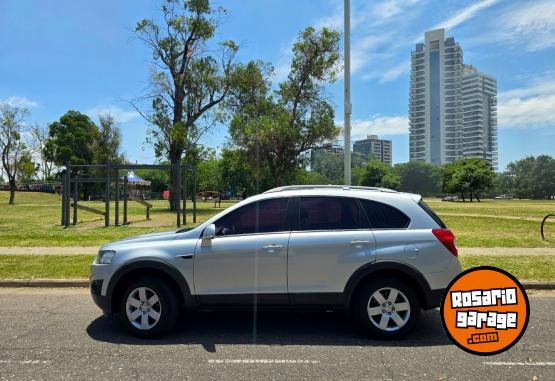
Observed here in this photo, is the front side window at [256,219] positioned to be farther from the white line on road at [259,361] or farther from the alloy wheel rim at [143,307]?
the white line on road at [259,361]

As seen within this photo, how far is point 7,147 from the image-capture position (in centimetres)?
4631

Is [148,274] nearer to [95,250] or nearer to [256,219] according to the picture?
[256,219]

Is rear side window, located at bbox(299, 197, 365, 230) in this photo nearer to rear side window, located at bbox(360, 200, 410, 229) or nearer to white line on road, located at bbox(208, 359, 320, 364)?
rear side window, located at bbox(360, 200, 410, 229)

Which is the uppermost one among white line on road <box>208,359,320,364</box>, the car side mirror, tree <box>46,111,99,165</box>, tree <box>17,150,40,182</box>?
tree <box>46,111,99,165</box>

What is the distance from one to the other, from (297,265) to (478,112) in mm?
143326

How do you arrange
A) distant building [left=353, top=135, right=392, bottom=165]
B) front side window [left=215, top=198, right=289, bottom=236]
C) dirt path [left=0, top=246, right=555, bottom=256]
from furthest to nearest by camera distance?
distant building [left=353, top=135, right=392, bottom=165]
dirt path [left=0, top=246, right=555, bottom=256]
front side window [left=215, top=198, right=289, bottom=236]

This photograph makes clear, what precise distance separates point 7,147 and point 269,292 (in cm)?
4897

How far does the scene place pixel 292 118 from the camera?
35406mm

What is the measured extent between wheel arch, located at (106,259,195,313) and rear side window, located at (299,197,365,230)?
5.12 ft

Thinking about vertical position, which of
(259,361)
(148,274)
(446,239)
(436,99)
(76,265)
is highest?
(436,99)

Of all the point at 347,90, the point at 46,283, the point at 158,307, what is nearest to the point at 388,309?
the point at 158,307

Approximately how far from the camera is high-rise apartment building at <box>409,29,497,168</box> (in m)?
118

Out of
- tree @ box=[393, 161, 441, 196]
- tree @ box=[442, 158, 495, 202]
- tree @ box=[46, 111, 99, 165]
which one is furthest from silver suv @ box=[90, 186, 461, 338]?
→ tree @ box=[393, 161, 441, 196]

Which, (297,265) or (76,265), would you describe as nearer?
(297,265)
